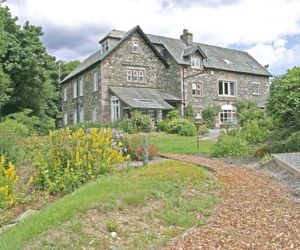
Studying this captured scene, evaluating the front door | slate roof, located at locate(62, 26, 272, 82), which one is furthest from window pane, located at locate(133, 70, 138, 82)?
the front door

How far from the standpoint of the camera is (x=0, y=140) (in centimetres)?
1112

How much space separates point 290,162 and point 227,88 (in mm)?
29502

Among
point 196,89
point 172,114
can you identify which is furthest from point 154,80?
point 172,114

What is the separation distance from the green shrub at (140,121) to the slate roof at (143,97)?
0.92 metres

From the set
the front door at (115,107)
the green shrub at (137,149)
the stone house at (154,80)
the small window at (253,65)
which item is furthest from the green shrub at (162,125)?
the small window at (253,65)

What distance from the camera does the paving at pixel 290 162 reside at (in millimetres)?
10566

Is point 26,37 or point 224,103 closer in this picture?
point 26,37

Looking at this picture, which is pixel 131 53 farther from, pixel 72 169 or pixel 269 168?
pixel 72 169

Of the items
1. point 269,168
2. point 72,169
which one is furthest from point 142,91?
point 72,169

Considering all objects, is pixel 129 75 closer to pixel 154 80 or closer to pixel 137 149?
pixel 154 80

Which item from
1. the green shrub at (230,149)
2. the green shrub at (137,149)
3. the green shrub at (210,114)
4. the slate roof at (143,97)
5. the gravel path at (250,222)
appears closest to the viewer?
the gravel path at (250,222)

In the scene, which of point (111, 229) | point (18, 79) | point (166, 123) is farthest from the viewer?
point (18, 79)

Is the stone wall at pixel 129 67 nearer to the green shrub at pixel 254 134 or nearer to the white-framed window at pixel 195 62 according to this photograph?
the white-framed window at pixel 195 62

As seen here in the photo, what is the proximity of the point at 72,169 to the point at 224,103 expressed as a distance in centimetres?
3222
